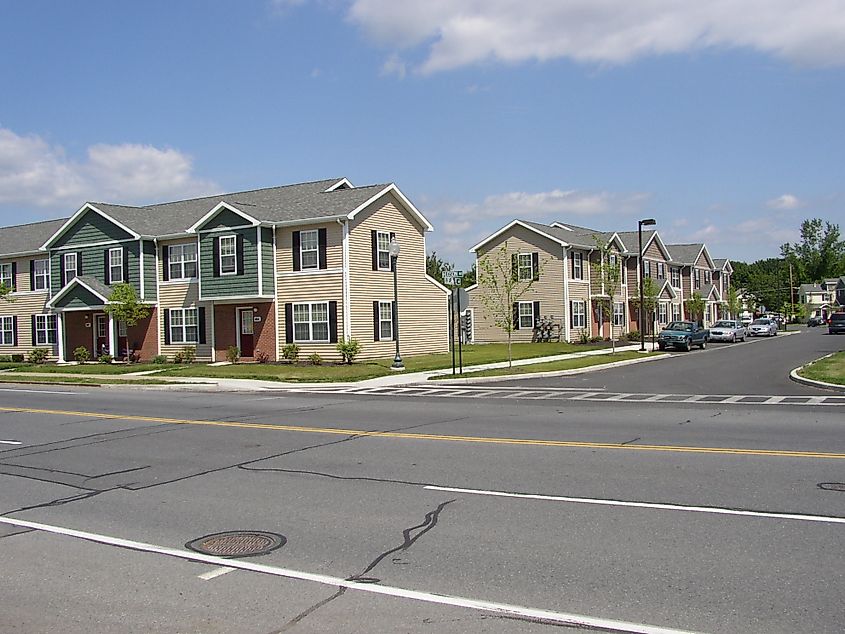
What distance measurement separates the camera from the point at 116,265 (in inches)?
1618

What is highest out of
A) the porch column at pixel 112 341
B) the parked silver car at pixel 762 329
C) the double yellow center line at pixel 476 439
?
the porch column at pixel 112 341

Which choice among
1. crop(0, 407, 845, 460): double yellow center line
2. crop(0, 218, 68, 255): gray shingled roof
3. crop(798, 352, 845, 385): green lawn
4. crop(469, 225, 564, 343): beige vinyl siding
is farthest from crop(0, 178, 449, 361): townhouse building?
crop(0, 407, 845, 460): double yellow center line

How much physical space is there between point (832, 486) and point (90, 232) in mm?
40164

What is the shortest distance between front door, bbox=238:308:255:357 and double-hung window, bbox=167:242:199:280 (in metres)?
3.24

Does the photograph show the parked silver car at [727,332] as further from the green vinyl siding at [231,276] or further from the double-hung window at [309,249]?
the green vinyl siding at [231,276]

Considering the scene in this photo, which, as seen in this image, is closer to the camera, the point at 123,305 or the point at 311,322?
the point at 311,322

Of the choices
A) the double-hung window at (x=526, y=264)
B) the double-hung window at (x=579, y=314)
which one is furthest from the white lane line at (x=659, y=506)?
the double-hung window at (x=579, y=314)

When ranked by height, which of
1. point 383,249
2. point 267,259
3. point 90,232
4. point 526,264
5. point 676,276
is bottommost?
point 267,259

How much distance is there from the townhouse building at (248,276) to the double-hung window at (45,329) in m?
0.07

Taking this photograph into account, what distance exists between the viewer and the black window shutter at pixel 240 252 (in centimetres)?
3609

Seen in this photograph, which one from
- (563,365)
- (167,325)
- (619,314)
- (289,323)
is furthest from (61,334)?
(619,314)

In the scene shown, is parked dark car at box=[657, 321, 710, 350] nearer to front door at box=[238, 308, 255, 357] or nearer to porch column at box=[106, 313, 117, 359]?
front door at box=[238, 308, 255, 357]

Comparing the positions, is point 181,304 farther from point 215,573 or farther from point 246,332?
point 215,573

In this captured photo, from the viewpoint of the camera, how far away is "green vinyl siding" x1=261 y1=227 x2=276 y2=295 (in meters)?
35.7
